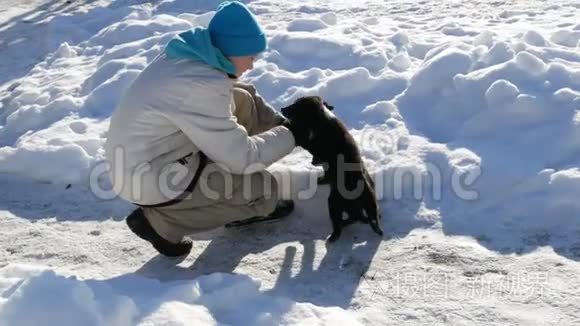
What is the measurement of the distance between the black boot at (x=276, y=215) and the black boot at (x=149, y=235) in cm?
41

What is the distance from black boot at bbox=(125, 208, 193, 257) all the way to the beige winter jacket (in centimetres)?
12

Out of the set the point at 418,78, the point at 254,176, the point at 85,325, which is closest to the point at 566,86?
the point at 418,78

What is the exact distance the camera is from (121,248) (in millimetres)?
4508

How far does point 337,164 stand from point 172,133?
0.97 meters

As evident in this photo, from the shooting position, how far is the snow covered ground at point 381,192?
3.61 meters

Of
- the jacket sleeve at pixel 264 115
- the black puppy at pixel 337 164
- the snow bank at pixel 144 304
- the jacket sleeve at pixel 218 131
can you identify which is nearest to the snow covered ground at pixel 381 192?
the snow bank at pixel 144 304

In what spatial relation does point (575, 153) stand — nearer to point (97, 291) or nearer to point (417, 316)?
point (417, 316)

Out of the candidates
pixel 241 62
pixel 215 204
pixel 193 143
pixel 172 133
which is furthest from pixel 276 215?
pixel 241 62

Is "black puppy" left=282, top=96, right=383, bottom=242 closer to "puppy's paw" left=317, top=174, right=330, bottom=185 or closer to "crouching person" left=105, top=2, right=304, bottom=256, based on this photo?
"puppy's paw" left=317, top=174, right=330, bottom=185

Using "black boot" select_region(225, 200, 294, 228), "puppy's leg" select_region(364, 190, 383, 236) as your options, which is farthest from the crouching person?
"puppy's leg" select_region(364, 190, 383, 236)

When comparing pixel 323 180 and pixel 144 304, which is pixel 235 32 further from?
pixel 144 304

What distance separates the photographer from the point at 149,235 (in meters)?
4.21

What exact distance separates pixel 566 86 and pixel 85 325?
3.51m

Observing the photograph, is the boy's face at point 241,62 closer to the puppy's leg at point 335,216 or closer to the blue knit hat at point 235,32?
the blue knit hat at point 235,32
